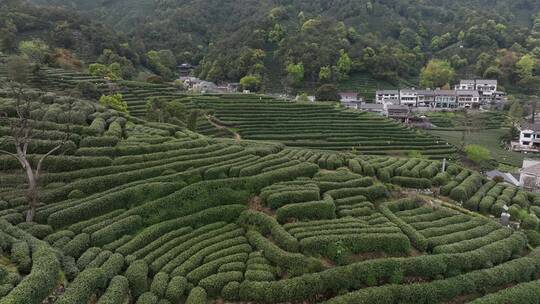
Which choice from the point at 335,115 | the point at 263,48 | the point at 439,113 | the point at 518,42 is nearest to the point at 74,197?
the point at 335,115

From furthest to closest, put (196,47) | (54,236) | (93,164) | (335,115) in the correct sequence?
1. (196,47)
2. (335,115)
3. (93,164)
4. (54,236)

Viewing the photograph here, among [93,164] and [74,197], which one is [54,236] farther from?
[93,164]

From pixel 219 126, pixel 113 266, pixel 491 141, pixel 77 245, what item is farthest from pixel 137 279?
pixel 491 141

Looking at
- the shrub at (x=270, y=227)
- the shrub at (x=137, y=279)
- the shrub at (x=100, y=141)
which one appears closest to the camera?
the shrub at (x=137, y=279)

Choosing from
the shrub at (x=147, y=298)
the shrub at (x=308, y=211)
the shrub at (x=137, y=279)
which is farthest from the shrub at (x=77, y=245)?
the shrub at (x=308, y=211)

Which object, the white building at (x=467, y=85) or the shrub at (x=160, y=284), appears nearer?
the shrub at (x=160, y=284)

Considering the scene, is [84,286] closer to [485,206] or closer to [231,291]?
[231,291]

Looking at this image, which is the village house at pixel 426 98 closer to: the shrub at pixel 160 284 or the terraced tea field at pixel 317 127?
the terraced tea field at pixel 317 127

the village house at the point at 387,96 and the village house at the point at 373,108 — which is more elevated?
the village house at the point at 387,96
